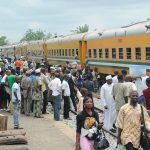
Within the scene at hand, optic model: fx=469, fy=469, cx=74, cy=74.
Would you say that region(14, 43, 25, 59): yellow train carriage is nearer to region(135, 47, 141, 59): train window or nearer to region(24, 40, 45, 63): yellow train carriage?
region(24, 40, 45, 63): yellow train carriage

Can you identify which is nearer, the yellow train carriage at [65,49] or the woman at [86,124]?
the woman at [86,124]

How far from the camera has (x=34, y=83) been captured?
1595cm

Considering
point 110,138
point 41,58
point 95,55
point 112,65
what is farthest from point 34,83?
point 41,58

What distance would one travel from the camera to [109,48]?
24.2 m

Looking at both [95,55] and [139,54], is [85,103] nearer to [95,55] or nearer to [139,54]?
[139,54]

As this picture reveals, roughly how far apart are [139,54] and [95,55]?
755cm

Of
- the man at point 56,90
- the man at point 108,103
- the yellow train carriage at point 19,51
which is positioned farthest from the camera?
the yellow train carriage at point 19,51

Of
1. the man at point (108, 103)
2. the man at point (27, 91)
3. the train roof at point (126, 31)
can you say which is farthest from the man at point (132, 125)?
the train roof at point (126, 31)

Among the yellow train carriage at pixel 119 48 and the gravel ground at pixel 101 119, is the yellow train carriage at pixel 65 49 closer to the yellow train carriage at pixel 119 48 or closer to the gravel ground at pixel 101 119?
the yellow train carriage at pixel 119 48

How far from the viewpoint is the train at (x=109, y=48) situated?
63.9 feet

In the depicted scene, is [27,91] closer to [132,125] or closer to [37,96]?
[37,96]

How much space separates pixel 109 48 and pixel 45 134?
463 inches

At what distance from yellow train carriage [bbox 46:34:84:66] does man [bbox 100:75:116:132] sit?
1685cm

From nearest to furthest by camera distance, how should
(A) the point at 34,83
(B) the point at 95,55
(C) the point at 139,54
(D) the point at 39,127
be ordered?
(D) the point at 39,127
(A) the point at 34,83
(C) the point at 139,54
(B) the point at 95,55
